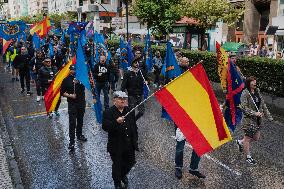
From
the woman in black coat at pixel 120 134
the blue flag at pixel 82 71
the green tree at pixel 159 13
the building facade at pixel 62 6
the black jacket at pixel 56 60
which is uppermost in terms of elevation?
the building facade at pixel 62 6

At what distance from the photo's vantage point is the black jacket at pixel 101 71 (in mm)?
11398

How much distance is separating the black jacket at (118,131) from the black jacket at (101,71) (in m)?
5.53

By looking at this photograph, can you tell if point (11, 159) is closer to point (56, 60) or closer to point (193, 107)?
point (193, 107)

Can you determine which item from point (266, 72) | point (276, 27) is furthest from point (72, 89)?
point (276, 27)

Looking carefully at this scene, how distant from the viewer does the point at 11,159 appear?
805 centimetres

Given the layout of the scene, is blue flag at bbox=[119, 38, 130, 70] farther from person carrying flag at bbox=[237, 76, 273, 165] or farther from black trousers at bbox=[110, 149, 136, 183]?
black trousers at bbox=[110, 149, 136, 183]

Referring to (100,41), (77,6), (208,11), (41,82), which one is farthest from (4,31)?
(77,6)

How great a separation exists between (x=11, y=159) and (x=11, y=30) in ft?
48.9

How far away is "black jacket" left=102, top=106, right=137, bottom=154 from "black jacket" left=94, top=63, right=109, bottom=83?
553 cm

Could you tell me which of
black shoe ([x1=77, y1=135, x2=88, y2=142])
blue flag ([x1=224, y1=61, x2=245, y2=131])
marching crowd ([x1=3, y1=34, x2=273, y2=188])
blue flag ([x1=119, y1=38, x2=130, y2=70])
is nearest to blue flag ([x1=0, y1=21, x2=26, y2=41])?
blue flag ([x1=119, y1=38, x2=130, y2=70])

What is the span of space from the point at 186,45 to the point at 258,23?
36.0 feet

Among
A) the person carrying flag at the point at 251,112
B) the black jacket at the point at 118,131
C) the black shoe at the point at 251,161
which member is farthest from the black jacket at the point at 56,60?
the black jacket at the point at 118,131

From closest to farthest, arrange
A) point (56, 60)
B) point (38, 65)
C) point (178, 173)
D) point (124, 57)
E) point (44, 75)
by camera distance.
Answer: point (178, 173), point (44, 75), point (38, 65), point (56, 60), point (124, 57)

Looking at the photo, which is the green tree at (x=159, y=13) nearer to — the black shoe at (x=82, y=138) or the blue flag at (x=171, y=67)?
the blue flag at (x=171, y=67)
